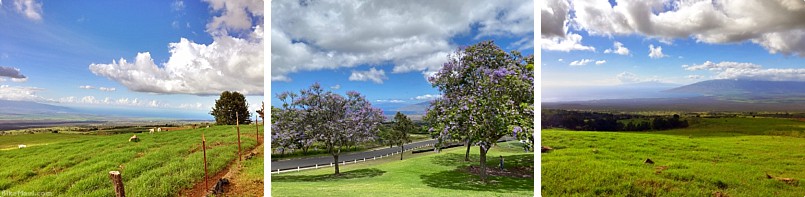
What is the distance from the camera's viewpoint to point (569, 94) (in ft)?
14.6

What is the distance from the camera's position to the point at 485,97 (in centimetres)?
423

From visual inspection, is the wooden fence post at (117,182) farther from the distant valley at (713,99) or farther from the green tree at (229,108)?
the distant valley at (713,99)

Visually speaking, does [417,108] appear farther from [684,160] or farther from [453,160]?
[684,160]

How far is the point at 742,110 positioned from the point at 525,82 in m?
2.27

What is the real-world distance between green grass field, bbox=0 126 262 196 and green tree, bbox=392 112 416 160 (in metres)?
1.69

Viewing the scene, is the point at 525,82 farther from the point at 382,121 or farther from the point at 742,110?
the point at 742,110

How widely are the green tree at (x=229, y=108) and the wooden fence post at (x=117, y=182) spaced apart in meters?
1.00

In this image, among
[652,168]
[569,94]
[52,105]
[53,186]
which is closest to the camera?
[53,186]

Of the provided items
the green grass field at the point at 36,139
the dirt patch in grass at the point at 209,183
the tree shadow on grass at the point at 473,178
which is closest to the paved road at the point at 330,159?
the tree shadow on grass at the point at 473,178

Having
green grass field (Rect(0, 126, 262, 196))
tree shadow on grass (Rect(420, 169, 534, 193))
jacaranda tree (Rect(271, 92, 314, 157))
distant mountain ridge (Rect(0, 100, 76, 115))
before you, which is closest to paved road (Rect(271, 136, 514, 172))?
jacaranda tree (Rect(271, 92, 314, 157))

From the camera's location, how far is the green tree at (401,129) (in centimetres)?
424

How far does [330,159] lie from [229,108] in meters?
1.07

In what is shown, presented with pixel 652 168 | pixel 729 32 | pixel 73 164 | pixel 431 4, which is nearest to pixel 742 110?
pixel 729 32

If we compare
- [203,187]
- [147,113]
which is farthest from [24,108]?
[203,187]
